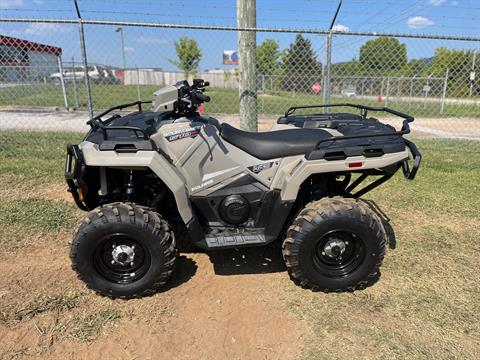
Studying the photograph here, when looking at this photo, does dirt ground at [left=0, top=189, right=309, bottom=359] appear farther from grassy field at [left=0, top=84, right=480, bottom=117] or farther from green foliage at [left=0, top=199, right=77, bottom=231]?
grassy field at [left=0, top=84, right=480, bottom=117]

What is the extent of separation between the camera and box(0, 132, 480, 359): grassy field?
101 inches

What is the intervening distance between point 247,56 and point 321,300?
348 centimetres

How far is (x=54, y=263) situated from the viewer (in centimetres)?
349

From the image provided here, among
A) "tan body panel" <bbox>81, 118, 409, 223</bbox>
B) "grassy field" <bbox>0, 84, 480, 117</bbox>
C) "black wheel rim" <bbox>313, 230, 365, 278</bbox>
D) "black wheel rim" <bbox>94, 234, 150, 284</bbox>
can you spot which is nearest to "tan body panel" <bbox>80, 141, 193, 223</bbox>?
"tan body panel" <bbox>81, 118, 409, 223</bbox>

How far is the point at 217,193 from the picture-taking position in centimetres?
311

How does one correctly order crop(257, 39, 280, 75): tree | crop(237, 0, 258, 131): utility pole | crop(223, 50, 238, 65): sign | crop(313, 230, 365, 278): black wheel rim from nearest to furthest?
crop(313, 230, 365, 278): black wheel rim → crop(237, 0, 258, 131): utility pole → crop(223, 50, 238, 65): sign → crop(257, 39, 280, 75): tree

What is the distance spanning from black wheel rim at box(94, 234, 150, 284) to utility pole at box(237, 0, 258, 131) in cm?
310

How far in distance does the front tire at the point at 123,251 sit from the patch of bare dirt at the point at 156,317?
0.13 metres

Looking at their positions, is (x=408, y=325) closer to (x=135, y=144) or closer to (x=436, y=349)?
(x=436, y=349)

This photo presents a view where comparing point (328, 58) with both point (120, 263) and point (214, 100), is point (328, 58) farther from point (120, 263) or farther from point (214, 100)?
point (214, 100)

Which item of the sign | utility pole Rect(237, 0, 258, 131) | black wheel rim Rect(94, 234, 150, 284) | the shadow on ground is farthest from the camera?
the sign

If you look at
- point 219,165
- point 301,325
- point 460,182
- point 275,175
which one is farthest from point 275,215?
point 460,182

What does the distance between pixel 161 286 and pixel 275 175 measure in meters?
1.22

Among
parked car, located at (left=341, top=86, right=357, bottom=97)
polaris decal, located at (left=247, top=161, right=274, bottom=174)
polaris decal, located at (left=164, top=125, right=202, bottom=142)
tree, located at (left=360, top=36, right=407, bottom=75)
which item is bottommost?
parked car, located at (left=341, top=86, right=357, bottom=97)
